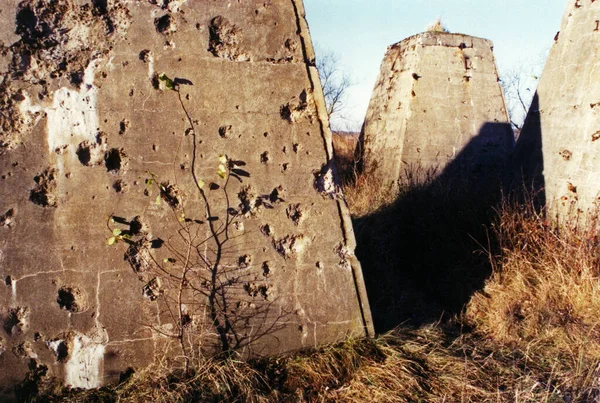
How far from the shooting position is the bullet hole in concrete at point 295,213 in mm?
3422

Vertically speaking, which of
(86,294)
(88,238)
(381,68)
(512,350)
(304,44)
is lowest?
(512,350)

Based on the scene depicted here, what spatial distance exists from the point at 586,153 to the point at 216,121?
3271 mm

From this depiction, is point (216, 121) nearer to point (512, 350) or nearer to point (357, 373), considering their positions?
point (357, 373)

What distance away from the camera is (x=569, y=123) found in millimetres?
5211

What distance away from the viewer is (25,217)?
10.0 feet

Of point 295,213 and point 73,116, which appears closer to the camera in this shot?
point 73,116

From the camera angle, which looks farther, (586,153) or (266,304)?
(586,153)

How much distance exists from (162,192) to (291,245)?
2.54ft

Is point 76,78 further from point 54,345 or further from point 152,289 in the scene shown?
point 54,345

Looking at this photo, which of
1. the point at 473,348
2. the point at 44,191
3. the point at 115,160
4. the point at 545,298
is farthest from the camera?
the point at 545,298

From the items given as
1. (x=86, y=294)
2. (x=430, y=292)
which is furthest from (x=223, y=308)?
(x=430, y=292)

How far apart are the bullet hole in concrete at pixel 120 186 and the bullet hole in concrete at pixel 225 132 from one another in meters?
0.60

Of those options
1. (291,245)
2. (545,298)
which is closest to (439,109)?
(545,298)

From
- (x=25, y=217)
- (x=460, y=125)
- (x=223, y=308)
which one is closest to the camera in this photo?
(x=25, y=217)
